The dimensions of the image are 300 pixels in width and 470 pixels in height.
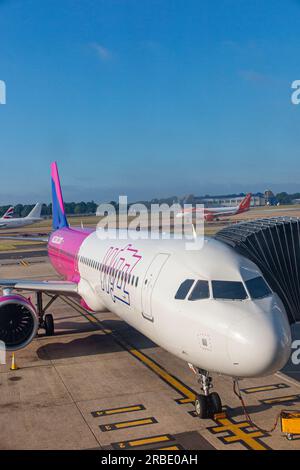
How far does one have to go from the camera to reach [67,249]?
2716cm

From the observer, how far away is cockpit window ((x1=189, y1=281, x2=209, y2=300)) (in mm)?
11188

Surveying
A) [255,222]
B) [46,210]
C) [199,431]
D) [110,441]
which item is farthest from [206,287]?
[46,210]

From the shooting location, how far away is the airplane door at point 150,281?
13203 mm

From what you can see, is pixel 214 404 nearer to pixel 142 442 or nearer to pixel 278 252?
pixel 142 442

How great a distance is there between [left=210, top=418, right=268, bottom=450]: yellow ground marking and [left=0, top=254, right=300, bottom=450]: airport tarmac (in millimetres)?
23

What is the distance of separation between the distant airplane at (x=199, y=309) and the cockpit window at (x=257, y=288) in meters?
0.03

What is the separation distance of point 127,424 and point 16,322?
713 centimetres

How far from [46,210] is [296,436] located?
194 meters

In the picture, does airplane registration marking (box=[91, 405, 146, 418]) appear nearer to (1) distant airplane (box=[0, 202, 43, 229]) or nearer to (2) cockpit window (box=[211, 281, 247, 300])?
(2) cockpit window (box=[211, 281, 247, 300])

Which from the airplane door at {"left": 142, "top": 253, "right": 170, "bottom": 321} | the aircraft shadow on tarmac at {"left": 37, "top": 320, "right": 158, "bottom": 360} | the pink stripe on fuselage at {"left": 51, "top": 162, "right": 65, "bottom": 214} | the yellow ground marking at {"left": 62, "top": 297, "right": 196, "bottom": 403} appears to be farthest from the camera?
the pink stripe on fuselage at {"left": 51, "top": 162, "right": 65, "bottom": 214}

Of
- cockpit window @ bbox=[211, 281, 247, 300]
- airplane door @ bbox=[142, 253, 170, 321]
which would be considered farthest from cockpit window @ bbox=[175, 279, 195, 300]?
airplane door @ bbox=[142, 253, 170, 321]
